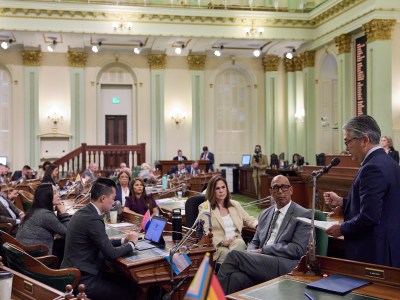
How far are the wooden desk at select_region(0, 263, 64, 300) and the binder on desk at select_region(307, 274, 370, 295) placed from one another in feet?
4.59

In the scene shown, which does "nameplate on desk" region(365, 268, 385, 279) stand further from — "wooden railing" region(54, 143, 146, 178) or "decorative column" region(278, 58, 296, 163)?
"decorative column" region(278, 58, 296, 163)

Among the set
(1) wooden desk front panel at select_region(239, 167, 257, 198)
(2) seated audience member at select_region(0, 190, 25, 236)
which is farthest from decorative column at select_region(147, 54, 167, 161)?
(2) seated audience member at select_region(0, 190, 25, 236)

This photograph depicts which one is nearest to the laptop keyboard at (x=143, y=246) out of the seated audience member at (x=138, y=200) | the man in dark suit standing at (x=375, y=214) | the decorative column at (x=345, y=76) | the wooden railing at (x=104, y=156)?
the man in dark suit standing at (x=375, y=214)

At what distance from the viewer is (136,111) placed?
17562 millimetres

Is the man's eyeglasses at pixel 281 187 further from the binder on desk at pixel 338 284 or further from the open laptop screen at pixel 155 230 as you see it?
the binder on desk at pixel 338 284

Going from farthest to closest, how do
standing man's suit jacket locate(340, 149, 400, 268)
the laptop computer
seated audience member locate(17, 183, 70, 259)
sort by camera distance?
seated audience member locate(17, 183, 70, 259) → the laptop computer → standing man's suit jacket locate(340, 149, 400, 268)

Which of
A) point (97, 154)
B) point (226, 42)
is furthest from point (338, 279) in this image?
point (226, 42)

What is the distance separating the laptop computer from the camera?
4.29m

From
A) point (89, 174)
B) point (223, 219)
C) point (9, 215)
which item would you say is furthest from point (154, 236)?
point (89, 174)

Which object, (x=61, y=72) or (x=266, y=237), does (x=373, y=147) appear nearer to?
(x=266, y=237)

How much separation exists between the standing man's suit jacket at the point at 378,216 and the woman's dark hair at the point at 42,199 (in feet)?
9.61

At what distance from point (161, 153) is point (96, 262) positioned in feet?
43.6

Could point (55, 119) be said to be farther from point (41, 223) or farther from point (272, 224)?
point (272, 224)

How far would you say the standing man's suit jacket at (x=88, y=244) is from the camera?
3.87 m
